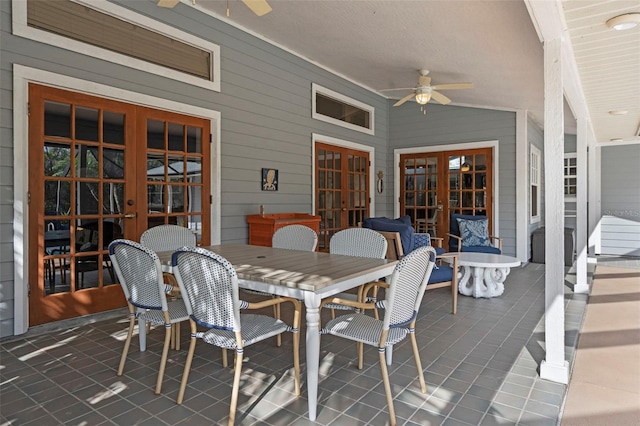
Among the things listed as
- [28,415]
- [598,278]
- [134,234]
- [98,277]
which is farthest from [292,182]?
[598,278]

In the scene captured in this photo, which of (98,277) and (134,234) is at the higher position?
(134,234)

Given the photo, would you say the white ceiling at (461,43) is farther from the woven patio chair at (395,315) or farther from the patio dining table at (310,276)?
the patio dining table at (310,276)

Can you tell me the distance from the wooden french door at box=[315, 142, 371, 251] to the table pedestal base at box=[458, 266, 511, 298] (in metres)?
2.50

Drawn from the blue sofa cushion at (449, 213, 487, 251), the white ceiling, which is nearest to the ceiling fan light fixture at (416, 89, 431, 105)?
the white ceiling

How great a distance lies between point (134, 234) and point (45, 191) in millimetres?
901

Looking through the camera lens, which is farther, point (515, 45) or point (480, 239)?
point (480, 239)

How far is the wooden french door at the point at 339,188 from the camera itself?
6.68m

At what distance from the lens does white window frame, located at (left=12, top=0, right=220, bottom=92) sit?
3.26 meters

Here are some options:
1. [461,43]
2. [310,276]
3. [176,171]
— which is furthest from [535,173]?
[310,276]

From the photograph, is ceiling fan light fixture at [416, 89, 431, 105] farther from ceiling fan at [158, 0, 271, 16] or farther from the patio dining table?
the patio dining table

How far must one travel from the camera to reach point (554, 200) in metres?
2.69

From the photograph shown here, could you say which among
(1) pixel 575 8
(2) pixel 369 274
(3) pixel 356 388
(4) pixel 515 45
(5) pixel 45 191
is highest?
(4) pixel 515 45

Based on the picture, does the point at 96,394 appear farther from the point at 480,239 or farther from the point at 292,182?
the point at 480,239

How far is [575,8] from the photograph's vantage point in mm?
2742
